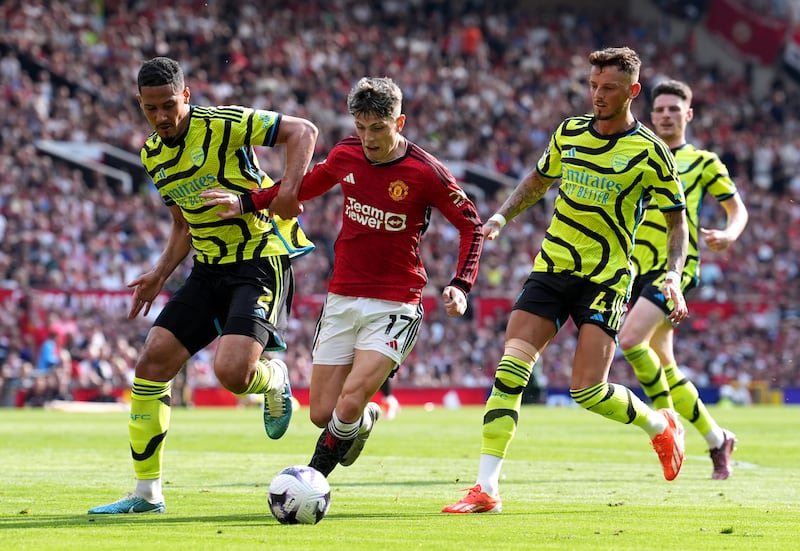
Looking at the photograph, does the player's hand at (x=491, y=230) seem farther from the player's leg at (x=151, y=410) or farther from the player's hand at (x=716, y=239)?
the player's leg at (x=151, y=410)

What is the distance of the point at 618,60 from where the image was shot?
332 inches

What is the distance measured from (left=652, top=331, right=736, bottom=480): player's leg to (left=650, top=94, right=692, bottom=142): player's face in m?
1.75

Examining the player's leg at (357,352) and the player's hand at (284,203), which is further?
the player's hand at (284,203)

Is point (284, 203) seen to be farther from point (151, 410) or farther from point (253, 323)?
point (151, 410)

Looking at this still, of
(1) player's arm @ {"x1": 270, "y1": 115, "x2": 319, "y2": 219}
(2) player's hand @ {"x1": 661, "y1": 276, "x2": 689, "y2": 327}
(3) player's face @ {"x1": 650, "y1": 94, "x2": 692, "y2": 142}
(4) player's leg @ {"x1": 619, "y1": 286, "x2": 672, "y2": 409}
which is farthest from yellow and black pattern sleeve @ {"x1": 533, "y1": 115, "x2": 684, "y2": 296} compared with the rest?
(3) player's face @ {"x1": 650, "y1": 94, "x2": 692, "y2": 142}

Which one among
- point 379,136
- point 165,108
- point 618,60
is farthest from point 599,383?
point 165,108

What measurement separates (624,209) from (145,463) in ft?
11.1

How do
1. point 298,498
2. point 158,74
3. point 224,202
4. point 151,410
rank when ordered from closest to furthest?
point 298,498
point 158,74
point 224,202
point 151,410

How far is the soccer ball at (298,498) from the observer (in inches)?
289

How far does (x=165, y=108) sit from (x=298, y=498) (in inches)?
98.7

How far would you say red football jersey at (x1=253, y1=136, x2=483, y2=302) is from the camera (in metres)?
8.02

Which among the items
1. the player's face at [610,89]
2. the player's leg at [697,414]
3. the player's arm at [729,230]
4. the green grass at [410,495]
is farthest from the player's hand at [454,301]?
the player's leg at [697,414]

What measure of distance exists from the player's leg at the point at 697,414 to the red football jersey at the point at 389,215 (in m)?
3.68

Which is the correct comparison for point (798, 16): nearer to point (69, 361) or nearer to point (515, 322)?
point (69, 361)
